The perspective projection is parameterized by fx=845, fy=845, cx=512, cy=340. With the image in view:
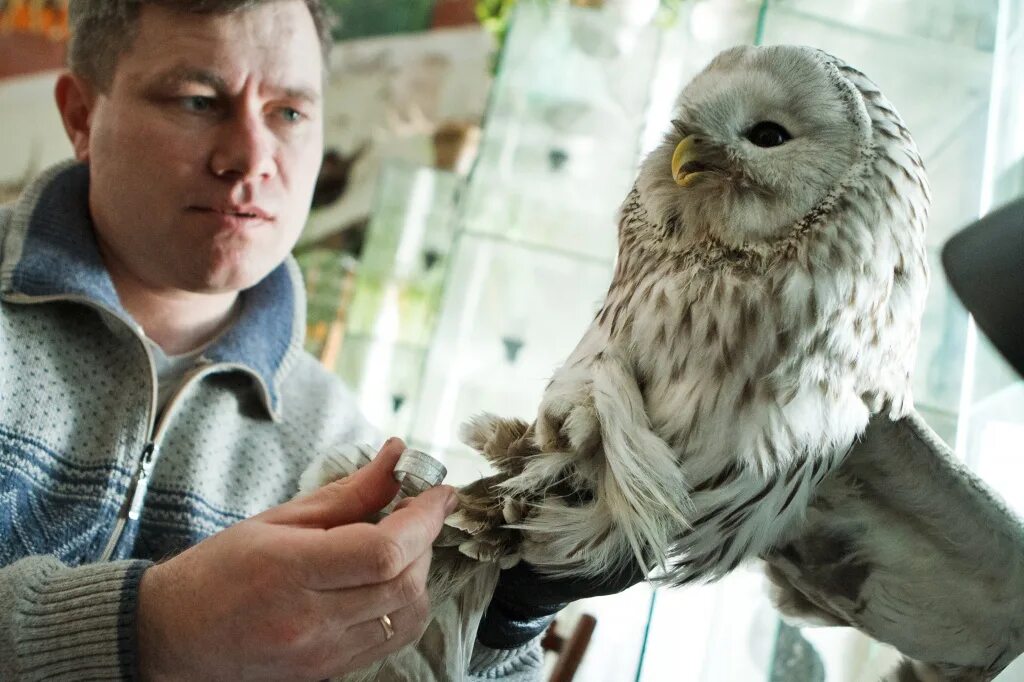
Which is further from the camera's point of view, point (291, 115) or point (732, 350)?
point (291, 115)

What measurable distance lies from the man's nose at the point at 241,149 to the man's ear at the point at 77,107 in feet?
0.79

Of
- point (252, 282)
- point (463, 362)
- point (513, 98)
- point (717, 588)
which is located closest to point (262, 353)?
point (252, 282)

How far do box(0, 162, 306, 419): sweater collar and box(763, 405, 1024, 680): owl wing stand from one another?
748 millimetres

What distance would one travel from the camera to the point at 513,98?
2418mm

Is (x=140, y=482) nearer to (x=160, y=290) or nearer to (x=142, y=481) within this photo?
(x=142, y=481)

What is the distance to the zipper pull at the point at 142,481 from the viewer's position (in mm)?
1038

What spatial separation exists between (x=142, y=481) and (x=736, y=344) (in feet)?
2.53

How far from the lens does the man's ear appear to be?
1165mm

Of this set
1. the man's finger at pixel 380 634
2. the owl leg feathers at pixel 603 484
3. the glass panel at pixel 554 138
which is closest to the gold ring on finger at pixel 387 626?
the man's finger at pixel 380 634

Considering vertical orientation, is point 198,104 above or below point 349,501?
above

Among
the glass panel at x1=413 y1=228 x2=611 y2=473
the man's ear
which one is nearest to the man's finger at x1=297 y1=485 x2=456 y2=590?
the man's ear

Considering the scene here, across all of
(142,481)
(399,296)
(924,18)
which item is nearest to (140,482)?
(142,481)

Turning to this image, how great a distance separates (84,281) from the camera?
41.4 inches

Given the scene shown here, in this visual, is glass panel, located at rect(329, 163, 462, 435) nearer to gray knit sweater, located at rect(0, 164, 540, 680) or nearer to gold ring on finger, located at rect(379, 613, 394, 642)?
gray knit sweater, located at rect(0, 164, 540, 680)
